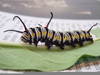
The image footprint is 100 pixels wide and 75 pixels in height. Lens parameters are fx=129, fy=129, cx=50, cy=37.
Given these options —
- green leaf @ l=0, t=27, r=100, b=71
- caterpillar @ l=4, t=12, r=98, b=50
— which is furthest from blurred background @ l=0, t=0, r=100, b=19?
green leaf @ l=0, t=27, r=100, b=71

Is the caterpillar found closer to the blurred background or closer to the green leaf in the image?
the green leaf

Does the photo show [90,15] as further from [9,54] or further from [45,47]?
[9,54]

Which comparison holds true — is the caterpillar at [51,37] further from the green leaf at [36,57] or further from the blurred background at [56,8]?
the blurred background at [56,8]

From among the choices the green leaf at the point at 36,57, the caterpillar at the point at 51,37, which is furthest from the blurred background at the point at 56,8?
the green leaf at the point at 36,57

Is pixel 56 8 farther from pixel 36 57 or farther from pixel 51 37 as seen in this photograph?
pixel 36 57

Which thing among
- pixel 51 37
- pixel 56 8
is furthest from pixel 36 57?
pixel 56 8

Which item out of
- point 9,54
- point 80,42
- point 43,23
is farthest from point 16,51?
point 43,23
